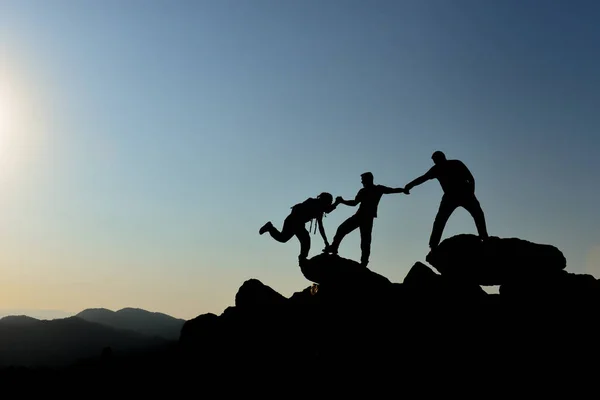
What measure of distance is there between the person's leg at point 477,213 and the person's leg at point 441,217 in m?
0.48

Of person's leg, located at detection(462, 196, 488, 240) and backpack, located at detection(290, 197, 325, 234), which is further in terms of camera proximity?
backpack, located at detection(290, 197, 325, 234)

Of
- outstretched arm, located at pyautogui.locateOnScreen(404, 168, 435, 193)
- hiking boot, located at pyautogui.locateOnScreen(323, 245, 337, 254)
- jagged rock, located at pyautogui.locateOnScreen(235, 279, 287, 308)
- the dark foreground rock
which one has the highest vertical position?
outstretched arm, located at pyautogui.locateOnScreen(404, 168, 435, 193)

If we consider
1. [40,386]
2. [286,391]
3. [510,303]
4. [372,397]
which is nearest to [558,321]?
[510,303]

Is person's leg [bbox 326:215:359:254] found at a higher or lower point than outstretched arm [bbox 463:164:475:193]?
lower

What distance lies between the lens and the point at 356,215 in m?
20.3

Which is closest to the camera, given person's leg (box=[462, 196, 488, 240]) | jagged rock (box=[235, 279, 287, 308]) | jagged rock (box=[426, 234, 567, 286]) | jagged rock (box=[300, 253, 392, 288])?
person's leg (box=[462, 196, 488, 240])

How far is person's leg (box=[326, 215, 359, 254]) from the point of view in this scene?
20.4m

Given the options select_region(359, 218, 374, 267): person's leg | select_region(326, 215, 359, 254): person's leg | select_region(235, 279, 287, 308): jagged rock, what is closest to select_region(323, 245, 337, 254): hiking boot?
select_region(326, 215, 359, 254): person's leg

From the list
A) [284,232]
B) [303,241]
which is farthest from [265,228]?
[303,241]

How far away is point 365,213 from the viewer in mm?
20031

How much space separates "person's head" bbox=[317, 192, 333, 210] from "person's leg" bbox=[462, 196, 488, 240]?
6.58m

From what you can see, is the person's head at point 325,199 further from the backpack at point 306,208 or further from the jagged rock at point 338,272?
the jagged rock at point 338,272

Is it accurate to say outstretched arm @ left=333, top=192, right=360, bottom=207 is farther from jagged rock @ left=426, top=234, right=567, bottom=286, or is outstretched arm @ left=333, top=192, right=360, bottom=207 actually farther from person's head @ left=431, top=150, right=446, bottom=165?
jagged rock @ left=426, top=234, right=567, bottom=286

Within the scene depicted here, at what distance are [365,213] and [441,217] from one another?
3331 mm
